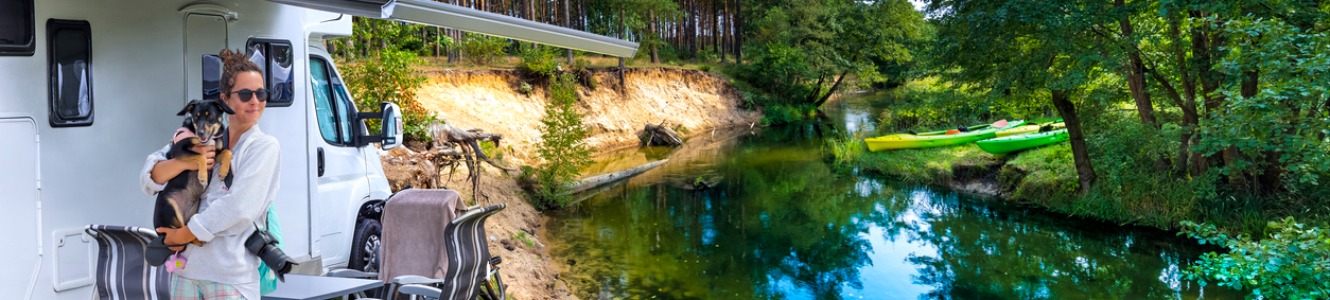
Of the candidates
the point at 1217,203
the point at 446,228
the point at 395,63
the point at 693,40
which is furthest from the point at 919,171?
the point at 693,40

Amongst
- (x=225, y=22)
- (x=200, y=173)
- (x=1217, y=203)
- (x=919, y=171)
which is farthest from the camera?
(x=919, y=171)

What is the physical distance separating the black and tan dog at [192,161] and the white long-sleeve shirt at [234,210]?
40 mm

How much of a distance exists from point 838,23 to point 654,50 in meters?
8.69

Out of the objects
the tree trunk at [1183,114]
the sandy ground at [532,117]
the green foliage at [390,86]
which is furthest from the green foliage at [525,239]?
the tree trunk at [1183,114]

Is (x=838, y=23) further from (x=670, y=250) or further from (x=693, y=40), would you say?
(x=670, y=250)

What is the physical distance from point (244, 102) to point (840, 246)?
413 inches

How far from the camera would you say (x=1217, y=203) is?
1319 cm

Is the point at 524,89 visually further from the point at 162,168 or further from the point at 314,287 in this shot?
the point at 162,168

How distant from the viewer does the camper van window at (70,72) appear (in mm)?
3877

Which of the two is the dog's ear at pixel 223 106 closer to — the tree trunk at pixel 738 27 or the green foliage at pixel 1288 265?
the green foliage at pixel 1288 265

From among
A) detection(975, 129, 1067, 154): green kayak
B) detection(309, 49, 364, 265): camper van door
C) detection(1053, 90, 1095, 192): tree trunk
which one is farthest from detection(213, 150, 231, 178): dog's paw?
detection(975, 129, 1067, 154): green kayak

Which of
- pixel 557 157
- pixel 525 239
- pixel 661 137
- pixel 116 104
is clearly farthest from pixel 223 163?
pixel 661 137

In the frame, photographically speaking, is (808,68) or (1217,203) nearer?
(1217,203)

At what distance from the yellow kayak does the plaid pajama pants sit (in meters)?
19.0
